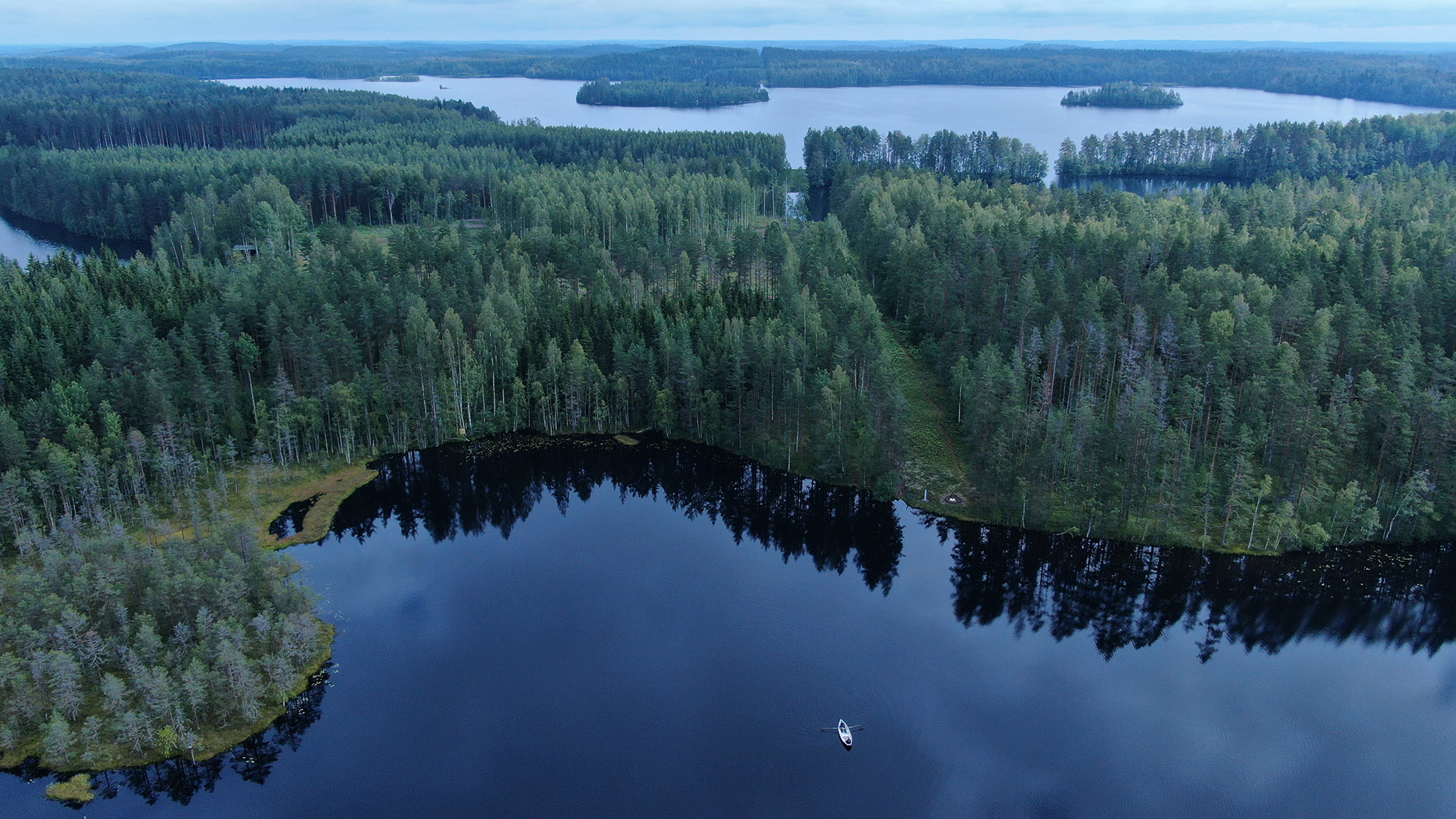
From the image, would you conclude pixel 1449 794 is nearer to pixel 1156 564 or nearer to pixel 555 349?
pixel 1156 564

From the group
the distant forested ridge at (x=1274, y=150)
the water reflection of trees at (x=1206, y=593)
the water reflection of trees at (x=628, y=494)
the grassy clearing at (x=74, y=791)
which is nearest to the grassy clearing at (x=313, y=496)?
the water reflection of trees at (x=628, y=494)

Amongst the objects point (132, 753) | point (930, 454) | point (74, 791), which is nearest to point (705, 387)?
point (930, 454)

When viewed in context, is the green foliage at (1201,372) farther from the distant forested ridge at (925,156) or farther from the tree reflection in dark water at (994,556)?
the distant forested ridge at (925,156)

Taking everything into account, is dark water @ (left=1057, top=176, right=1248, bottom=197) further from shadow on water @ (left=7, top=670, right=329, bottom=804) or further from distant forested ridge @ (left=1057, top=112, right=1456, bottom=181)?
shadow on water @ (left=7, top=670, right=329, bottom=804)

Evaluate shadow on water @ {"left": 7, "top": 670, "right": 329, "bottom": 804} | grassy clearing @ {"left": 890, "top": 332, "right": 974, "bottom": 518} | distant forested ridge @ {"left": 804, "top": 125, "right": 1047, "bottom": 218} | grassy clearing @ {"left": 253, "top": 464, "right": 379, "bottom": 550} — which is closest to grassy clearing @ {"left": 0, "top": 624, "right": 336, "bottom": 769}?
shadow on water @ {"left": 7, "top": 670, "right": 329, "bottom": 804}

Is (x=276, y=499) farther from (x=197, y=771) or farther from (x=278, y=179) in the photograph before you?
(x=278, y=179)

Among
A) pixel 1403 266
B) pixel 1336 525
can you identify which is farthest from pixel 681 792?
pixel 1403 266
